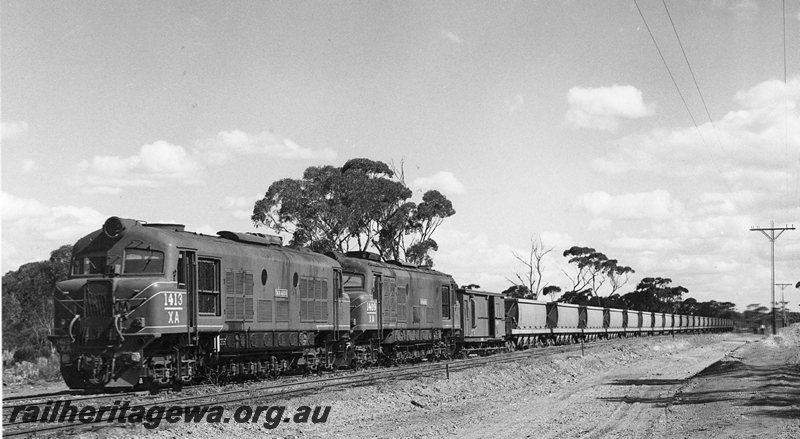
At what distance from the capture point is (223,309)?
21234 mm

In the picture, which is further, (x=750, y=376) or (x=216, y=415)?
(x=750, y=376)

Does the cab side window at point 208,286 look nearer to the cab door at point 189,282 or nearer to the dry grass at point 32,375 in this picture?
the cab door at point 189,282

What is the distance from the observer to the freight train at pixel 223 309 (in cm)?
1825

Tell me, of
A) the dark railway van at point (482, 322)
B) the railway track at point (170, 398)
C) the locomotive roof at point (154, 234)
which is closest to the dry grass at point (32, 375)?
the railway track at point (170, 398)

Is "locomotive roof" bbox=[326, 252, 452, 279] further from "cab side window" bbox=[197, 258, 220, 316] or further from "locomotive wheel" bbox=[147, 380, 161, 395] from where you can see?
"locomotive wheel" bbox=[147, 380, 161, 395]

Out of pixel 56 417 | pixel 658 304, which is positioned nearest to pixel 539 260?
pixel 658 304

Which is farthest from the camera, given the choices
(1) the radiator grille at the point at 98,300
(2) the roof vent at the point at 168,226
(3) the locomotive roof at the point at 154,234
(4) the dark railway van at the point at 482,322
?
A: (4) the dark railway van at the point at 482,322

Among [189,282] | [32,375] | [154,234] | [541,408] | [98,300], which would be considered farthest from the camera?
[32,375]

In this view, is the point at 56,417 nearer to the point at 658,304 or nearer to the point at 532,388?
the point at 532,388

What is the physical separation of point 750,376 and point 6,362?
36.4 meters

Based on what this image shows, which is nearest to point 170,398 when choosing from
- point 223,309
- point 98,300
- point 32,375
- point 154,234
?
point 98,300

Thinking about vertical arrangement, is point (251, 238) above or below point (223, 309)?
above

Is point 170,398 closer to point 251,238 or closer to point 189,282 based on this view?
point 189,282

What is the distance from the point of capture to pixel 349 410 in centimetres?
1975
